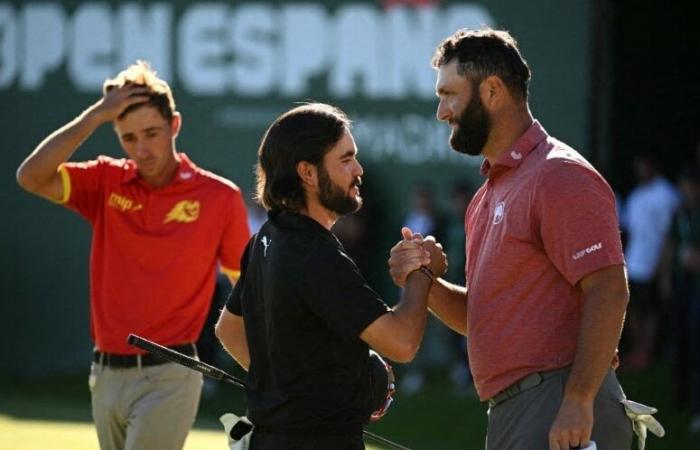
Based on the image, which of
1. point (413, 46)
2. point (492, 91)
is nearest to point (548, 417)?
point (492, 91)

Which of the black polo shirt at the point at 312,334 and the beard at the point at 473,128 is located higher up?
the beard at the point at 473,128

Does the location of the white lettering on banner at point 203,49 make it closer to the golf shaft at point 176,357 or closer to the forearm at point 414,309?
the golf shaft at point 176,357

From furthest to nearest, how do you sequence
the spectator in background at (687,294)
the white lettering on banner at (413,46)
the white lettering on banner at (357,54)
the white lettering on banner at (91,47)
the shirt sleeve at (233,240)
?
the white lettering on banner at (91,47), the white lettering on banner at (357,54), the white lettering on banner at (413,46), the spectator in background at (687,294), the shirt sleeve at (233,240)

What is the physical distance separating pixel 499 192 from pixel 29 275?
11.7 m

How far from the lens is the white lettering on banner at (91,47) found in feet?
50.1

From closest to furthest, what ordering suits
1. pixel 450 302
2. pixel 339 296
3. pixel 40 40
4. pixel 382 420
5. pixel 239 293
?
pixel 339 296, pixel 239 293, pixel 450 302, pixel 382 420, pixel 40 40

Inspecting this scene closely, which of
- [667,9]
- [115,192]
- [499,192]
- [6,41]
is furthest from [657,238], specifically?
[499,192]

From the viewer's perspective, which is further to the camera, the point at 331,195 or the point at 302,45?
the point at 302,45

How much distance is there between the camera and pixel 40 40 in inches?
608

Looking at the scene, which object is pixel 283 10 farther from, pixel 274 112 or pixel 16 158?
pixel 16 158

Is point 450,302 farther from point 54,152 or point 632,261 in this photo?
point 632,261

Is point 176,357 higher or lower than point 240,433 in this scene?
higher

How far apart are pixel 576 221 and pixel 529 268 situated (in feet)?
0.79

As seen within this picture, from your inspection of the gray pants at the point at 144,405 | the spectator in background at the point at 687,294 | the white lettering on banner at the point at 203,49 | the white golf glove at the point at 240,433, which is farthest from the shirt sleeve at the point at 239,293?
the white lettering on banner at the point at 203,49
